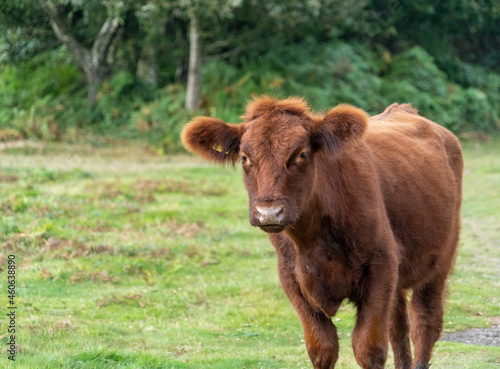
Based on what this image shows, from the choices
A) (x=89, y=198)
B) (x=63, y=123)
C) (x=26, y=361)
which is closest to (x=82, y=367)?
(x=26, y=361)

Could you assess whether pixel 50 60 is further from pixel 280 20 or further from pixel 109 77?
pixel 280 20

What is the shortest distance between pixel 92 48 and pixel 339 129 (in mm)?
21211

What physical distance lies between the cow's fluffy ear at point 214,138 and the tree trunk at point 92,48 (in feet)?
59.1

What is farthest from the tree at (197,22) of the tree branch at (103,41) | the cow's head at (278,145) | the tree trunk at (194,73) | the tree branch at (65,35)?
the cow's head at (278,145)

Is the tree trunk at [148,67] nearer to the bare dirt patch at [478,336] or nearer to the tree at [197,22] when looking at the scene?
the tree at [197,22]

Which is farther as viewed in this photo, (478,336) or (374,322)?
(478,336)

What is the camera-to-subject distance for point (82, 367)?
534 centimetres

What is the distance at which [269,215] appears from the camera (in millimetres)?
4254

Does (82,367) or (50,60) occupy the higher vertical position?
(50,60)

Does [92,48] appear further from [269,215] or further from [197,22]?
[269,215]

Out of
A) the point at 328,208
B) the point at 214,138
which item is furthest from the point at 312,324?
the point at 214,138

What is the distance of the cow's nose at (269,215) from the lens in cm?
426

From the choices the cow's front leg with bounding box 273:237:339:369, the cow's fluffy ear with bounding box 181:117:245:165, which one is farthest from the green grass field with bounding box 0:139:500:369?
the cow's fluffy ear with bounding box 181:117:245:165

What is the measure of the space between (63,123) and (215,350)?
1743cm
